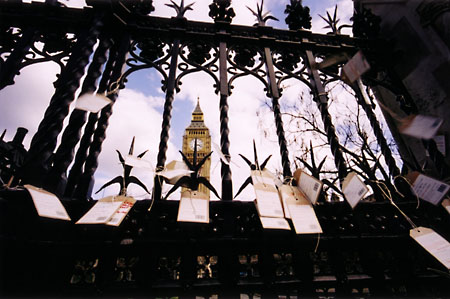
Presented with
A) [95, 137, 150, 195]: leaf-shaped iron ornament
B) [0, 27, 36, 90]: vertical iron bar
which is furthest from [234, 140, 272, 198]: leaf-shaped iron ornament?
[0, 27, 36, 90]: vertical iron bar

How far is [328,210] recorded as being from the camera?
2.06m

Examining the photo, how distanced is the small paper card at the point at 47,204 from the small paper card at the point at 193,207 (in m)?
0.84

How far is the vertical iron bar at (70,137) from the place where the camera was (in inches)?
78.7

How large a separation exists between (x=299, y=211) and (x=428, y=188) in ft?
4.27

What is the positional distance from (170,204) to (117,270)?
63cm

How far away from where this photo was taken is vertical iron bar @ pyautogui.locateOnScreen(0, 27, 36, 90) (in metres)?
2.65

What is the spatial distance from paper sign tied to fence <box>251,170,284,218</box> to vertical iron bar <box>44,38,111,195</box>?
178cm

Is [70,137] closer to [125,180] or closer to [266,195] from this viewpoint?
[125,180]

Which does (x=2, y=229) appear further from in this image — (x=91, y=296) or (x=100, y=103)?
(x=100, y=103)

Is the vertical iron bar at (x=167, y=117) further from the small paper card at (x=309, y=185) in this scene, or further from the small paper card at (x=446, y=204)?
the small paper card at (x=446, y=204)

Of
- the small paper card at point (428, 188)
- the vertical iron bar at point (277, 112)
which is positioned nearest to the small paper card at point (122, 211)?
the vertical iron bar at point (277, 112)

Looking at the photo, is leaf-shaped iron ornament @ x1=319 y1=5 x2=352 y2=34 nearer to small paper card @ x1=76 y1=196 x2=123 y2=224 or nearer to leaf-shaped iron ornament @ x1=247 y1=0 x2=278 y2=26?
leaf-shaped iron ornament @ x1=247 y1=0 x2=278 y2=26

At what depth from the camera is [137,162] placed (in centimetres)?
188

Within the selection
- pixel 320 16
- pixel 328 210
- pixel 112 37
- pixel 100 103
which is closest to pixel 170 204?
pixel 100 103
